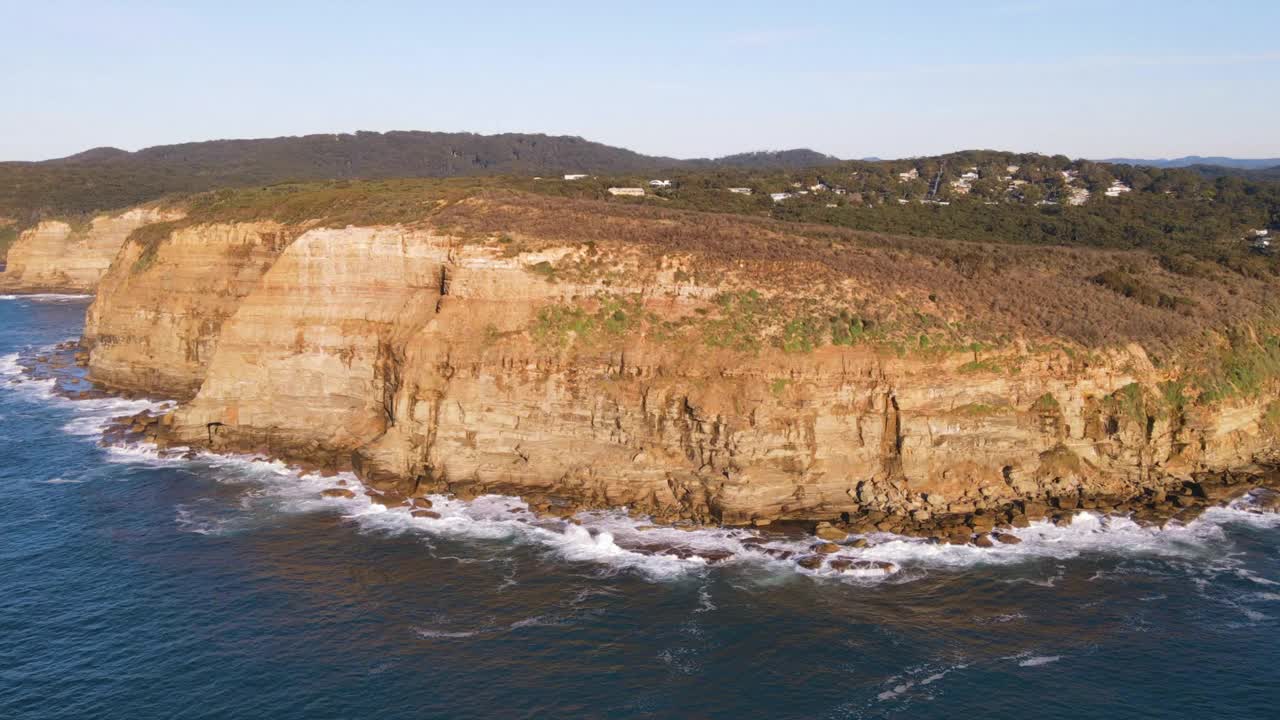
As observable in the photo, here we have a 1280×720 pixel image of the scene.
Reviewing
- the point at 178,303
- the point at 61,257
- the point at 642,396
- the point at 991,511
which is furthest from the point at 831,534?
the point at 61,257

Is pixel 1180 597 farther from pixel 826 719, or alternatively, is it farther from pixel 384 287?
pixel 384 287

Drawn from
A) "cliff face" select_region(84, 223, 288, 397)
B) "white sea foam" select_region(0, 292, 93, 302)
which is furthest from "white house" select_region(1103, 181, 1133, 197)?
"white sea foam" select_region(0, 292, 93, 302)

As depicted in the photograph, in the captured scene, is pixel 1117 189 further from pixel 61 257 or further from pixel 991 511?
pixel 61 257

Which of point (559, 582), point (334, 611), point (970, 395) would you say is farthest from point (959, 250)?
point (334, 611)

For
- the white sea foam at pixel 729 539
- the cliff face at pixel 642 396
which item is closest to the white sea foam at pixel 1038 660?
the white sea foam at pixel 729 539

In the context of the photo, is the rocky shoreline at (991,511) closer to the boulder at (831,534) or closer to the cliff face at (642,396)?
the boulder at (831,534)

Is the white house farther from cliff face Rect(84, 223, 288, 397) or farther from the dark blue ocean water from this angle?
cliff face Rect(84, 223, 288, 397)
